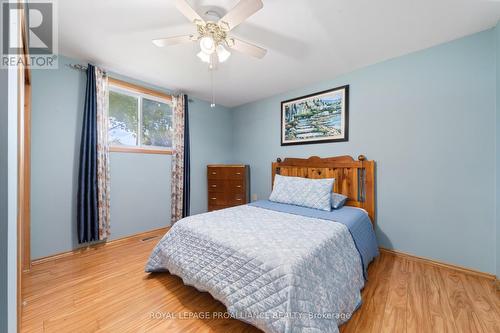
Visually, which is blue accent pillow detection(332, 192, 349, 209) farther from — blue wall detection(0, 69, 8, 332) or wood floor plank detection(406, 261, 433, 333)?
blue wall detection(0, 69, 8, 332)

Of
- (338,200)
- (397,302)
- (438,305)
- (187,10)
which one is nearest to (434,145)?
(338,200)

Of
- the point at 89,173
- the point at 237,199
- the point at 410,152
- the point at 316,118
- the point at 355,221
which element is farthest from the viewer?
the point at 237,199

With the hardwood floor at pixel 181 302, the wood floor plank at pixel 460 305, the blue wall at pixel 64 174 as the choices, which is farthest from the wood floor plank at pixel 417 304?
the blue wall at pixel 64 174

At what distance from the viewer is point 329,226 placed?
1685mm

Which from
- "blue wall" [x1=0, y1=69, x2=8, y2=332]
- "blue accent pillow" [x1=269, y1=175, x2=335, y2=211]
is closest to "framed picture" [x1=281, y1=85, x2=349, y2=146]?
"blue accent pillow" [x1=269, y1=175, x2=335, y2=211]

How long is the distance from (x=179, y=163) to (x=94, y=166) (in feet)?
3.76

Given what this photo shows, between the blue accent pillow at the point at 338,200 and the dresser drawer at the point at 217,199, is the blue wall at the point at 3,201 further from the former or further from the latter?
the dresser drawer at the point at 217,199

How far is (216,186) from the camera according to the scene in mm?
3699

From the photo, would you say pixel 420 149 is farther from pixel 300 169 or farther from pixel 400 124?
pixel 300 169

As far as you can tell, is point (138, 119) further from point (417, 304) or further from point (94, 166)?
point (417, 304)

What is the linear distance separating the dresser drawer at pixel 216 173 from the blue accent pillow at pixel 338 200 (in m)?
1.95

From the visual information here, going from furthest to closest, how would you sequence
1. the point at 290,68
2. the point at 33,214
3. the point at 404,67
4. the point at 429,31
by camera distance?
the point at 290,68 → the point at 404,67 → the point at 33,214 → the point at 429,31

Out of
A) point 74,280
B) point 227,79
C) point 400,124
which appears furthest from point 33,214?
point 400,124

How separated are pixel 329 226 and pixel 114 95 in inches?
124
